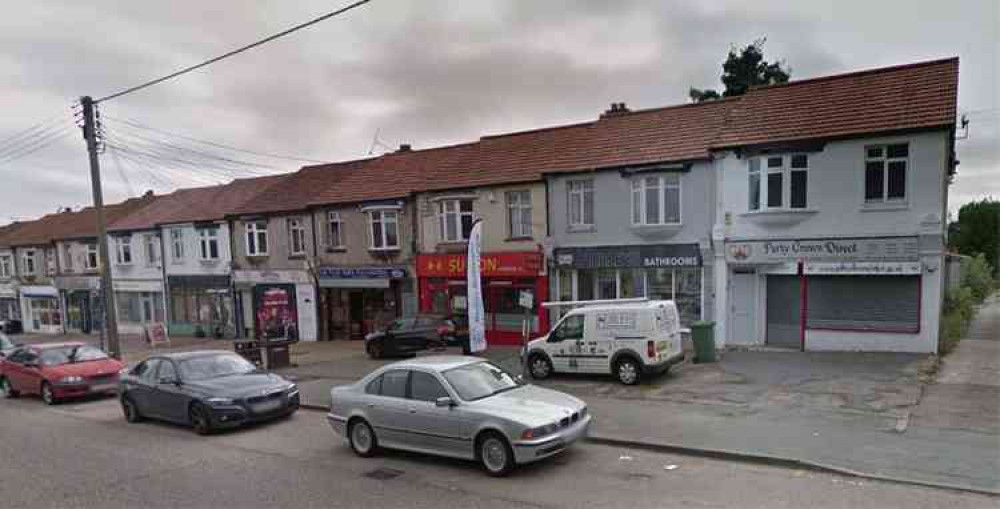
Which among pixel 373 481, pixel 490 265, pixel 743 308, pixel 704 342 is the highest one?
pixel 490 265

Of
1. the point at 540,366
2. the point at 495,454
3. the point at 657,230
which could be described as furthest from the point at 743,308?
the point at 495,454

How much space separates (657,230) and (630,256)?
47.1 inches

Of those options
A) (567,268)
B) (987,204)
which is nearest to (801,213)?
(567,268)

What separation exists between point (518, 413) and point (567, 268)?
1217 cm

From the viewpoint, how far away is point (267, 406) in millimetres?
11227

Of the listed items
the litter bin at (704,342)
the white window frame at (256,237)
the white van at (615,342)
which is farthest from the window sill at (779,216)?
the white window frame at (256,237)

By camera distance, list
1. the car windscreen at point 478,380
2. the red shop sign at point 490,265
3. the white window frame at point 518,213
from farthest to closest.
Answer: the white window frame at point 518,213, the red shop sign at point 490,265, the car windscreen at point 478,380

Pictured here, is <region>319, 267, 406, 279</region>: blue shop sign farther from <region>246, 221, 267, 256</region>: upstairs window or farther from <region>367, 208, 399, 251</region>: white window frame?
<region>246, 221, 267, 256</region>: upstairs window

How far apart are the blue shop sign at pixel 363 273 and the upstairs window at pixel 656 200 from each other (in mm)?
9905

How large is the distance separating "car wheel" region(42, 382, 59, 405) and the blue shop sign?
1132 centimetres

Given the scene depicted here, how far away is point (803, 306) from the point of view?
1595 cm

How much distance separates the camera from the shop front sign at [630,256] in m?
17.5

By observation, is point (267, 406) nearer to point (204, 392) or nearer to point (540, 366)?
point (204, 392)

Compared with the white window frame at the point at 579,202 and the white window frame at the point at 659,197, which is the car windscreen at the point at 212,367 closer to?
the white window frame at the point at 579,202
